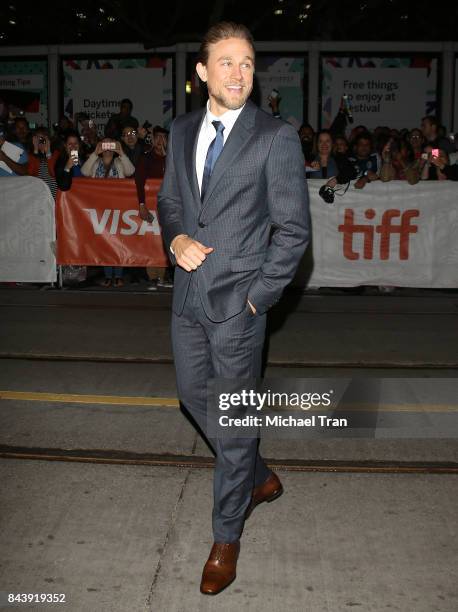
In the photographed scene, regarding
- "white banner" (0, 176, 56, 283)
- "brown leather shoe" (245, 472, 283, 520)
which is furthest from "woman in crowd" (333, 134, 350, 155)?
"brown leather shoe" (245, 472, 283, 520)

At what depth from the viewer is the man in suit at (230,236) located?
3027mm

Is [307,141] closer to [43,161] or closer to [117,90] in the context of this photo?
[43,161]

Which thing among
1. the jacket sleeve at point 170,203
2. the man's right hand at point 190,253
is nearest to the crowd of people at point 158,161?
the jacket sleeve at point 170,203

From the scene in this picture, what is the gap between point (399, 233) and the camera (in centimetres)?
953

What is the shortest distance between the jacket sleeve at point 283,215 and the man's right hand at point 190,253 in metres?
0.23

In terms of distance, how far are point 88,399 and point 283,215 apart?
2.84 meters

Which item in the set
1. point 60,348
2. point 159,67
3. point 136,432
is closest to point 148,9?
point 159,67

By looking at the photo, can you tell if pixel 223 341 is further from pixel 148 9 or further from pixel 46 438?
pixel 148 9

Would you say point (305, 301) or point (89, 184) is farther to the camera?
point (89, 184)

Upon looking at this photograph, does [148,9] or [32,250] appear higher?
[148,9]

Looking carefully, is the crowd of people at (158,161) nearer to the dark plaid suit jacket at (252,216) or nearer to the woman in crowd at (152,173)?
the woman in crowd at (152,173)

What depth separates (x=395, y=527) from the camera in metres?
3.59

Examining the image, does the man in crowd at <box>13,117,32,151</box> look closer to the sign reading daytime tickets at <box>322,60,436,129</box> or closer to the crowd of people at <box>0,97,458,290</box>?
the crowd of people at <box>0,97,458,290</box>

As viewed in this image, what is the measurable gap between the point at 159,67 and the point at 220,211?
13.9m
